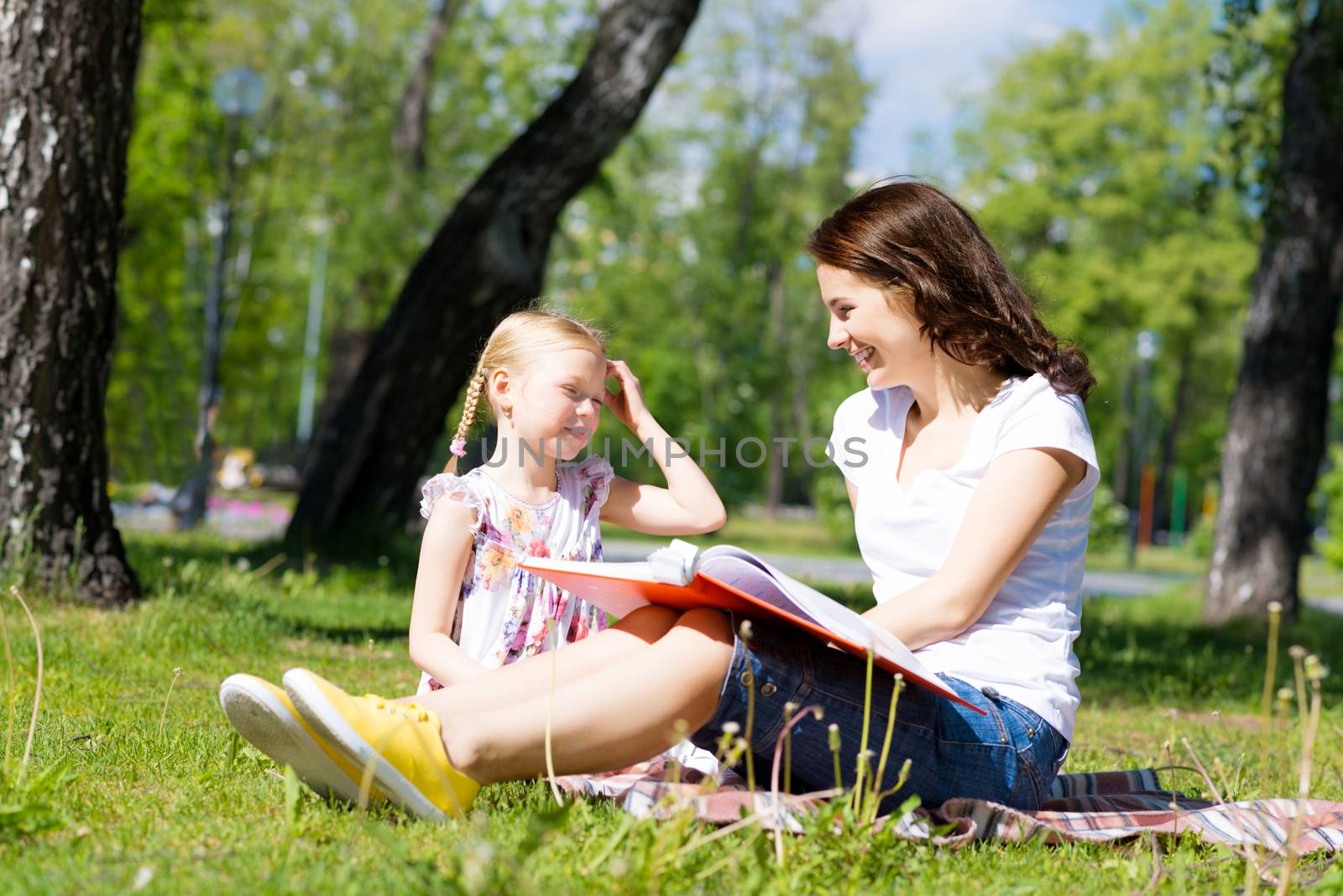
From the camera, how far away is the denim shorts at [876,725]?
8.16 feet

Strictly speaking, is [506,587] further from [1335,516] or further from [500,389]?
[1335,516]

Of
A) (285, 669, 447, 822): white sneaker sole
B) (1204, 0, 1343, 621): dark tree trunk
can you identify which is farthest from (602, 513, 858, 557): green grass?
(285, 669, 447, 822): white sneaker sole

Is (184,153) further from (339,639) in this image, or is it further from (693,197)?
(339,639)

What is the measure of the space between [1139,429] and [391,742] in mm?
46504

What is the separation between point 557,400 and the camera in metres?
3.17

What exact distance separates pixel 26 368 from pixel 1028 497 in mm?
3917

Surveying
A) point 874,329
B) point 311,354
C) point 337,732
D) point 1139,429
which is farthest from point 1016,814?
point 1139,429

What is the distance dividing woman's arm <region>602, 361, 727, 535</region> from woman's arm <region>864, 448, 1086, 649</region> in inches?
26.3

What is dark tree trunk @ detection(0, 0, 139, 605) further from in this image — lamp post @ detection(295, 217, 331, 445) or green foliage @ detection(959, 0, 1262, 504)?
lamp post @ detection(295, 217, 331, 445)

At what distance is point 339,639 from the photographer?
5.37m

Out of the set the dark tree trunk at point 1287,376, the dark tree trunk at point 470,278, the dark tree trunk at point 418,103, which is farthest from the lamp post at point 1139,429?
the dark tree trunk at point 470,278

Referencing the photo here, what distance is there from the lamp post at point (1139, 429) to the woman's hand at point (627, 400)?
2233cm

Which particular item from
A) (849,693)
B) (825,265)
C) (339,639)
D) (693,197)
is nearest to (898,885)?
(849,693)

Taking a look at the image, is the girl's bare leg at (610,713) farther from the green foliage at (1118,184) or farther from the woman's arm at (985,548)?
the green foliage at (1118,184)
